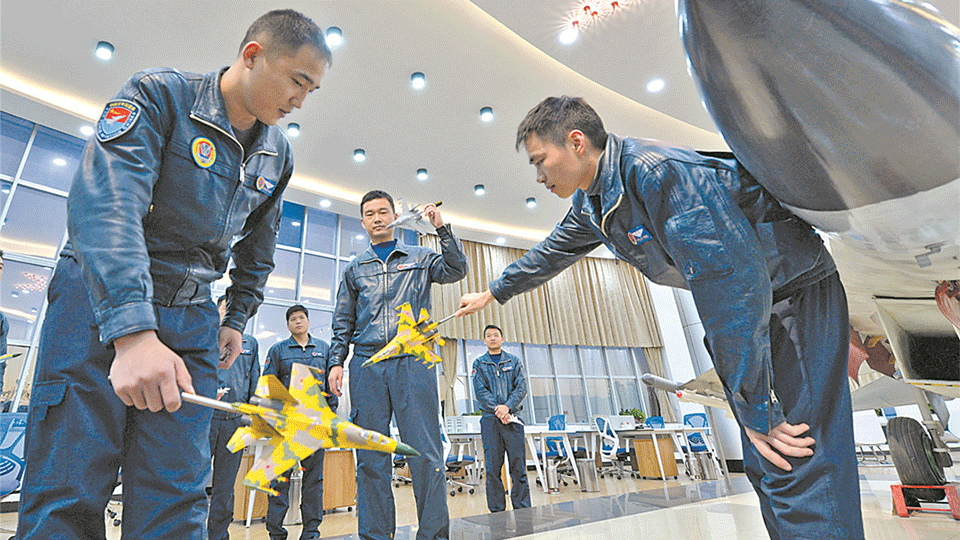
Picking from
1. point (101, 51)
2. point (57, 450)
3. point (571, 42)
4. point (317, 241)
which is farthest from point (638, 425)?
point (101, 51)

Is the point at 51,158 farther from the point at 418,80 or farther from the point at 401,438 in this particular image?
the point at 401,438

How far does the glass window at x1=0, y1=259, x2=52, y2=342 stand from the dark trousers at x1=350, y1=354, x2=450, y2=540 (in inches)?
232

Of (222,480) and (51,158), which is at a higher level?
(51,158)

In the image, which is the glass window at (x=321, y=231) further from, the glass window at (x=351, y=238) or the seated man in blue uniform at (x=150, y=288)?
the seated man in blue uniform at (x=150, y=288)

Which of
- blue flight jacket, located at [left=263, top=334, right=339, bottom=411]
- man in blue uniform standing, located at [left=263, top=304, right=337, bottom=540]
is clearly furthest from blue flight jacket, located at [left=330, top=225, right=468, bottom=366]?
blue flight jacket, located at [left=263, top=334, right=339, bottom=411]

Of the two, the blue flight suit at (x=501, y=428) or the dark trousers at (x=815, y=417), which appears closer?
the dark trousers at (x=815, y=417)

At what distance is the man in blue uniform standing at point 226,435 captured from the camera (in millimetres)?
2904

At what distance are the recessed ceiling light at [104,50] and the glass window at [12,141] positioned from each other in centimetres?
200

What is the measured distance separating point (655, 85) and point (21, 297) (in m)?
8.04

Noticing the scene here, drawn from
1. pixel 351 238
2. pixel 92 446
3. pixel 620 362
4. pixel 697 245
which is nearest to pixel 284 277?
pixel 351 238

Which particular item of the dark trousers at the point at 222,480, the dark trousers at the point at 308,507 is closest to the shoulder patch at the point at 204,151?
the dark trousers at the point at 222,480

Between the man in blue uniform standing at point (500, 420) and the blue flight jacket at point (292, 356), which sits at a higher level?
the blue flight jacket at point (292, 356)

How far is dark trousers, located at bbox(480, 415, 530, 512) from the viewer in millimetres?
3965

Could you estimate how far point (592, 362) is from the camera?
1093 cm
